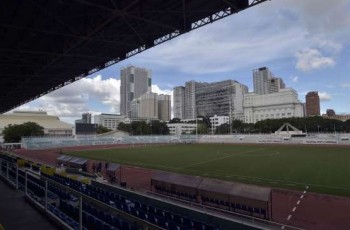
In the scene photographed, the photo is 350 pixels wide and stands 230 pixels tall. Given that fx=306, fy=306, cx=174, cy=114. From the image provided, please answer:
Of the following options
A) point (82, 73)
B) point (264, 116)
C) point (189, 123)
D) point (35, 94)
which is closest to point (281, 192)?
point (82, 73)

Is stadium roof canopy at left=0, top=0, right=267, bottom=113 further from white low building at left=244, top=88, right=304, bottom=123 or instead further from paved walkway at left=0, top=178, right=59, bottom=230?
white low building at left=244, top=88, right=304, bottom=123

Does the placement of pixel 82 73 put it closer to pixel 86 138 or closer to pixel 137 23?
pixel 137 23

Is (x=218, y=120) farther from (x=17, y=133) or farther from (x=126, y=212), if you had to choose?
(x=126, y=212)

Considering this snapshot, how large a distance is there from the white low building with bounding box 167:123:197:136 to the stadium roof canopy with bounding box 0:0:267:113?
147m

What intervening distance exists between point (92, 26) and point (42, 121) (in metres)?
142

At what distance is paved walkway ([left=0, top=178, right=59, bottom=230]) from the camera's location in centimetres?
749

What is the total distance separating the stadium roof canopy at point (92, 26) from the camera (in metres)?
14.2

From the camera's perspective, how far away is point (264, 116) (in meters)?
169

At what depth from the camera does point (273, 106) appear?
165625 mm

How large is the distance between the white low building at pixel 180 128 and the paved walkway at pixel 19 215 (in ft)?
531

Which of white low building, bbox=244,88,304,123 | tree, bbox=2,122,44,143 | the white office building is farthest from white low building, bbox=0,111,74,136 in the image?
white low building, bbox=244,88,304,123

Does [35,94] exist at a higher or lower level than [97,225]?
higher

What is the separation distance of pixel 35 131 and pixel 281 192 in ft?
310

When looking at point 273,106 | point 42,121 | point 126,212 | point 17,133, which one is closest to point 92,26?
point 126,212
